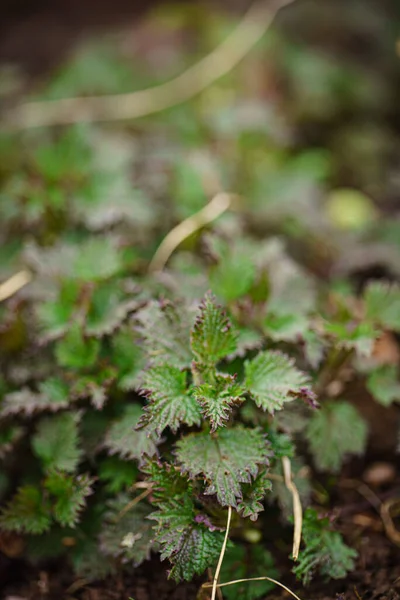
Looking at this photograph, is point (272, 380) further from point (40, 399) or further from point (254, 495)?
point (40, 399)

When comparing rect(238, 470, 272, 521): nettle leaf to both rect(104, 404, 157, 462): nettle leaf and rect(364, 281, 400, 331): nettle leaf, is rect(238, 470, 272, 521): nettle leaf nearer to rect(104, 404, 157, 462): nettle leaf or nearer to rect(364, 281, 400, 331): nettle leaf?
rect(104, 404, 157, 462): nettle leaf

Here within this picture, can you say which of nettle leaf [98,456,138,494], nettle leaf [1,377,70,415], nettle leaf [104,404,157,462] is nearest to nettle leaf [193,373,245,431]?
nettle leaf [104,404,157,462]

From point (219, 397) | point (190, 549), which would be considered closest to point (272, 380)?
point (219, 397)

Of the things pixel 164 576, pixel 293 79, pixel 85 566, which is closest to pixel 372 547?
pixel 164 576

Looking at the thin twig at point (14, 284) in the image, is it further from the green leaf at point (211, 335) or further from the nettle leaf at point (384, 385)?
the nettle leaf at point (384, 385)

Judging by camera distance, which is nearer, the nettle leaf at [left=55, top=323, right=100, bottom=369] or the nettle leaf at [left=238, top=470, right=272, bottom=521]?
the nettle leaf at [left=238, top=470, right=272, bottom=521]
